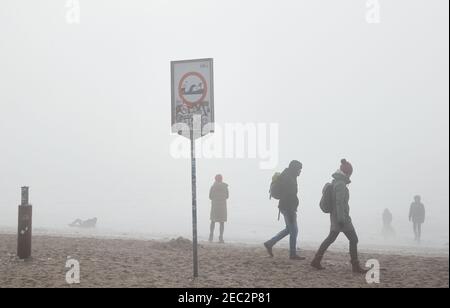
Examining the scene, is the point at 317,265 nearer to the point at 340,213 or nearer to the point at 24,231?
the point at 340,213

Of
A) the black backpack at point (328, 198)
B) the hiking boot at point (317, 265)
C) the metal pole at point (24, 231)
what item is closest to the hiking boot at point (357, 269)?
the hiking boot at point (317, 265)

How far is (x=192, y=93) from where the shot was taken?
7355 millimetres

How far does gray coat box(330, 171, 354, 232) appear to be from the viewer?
26.3 feet

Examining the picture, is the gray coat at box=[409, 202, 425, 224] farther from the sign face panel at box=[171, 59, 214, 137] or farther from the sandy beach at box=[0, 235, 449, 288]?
the sign face panel at box=[171, 59, 214, 137]

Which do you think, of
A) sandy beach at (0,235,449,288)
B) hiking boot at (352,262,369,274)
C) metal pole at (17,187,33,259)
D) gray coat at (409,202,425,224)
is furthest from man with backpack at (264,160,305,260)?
gray coat at (409,202,425,224)

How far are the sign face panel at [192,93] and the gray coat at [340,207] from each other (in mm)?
2771

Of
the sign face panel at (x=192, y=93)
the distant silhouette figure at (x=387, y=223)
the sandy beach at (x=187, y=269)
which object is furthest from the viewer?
the distant silhouette figure at (x=387, y=223)

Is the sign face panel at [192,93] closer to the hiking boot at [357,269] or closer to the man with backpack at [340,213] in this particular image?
the man with backpack at [340,213]

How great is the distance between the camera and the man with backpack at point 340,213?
26.2 feet

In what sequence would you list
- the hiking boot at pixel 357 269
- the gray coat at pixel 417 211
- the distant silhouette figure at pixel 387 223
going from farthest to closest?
the distant silhouette figure at pixel 387 223 < the gray coat at pixel 417 211 < the hiking boot at pixel 357 269

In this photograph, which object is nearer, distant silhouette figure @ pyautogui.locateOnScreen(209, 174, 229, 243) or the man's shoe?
the man's shoe

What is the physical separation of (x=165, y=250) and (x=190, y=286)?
4.00m

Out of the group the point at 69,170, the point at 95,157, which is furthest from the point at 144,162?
the point at 69,170

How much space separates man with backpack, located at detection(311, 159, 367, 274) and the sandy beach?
0.97ft
